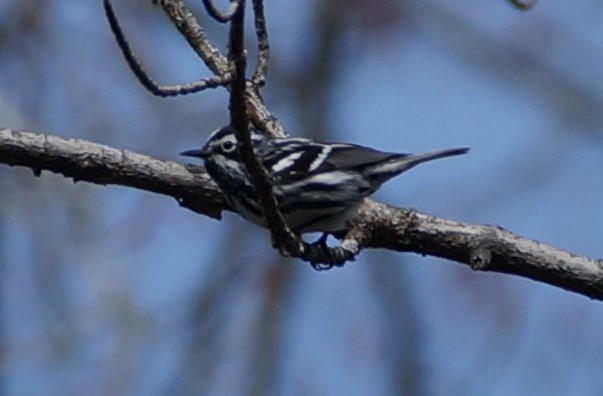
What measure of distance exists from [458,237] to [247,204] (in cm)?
67

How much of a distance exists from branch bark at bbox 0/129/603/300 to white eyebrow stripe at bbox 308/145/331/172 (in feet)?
0.87

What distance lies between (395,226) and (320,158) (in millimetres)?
453

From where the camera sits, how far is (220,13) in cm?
268

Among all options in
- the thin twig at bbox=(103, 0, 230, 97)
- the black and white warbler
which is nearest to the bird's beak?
the black and white warbler

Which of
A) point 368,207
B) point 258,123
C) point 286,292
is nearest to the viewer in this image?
point 368,207

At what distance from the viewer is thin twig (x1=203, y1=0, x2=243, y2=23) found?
8.19 ft

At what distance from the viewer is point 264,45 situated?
371 cm

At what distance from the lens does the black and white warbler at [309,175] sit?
154 inches

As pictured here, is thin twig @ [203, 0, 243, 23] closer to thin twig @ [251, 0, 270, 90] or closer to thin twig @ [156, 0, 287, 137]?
thin twig @ [251, 0, 270, 90]

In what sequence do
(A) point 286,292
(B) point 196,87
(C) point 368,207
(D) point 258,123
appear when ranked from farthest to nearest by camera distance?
1. (A) point 286,292
2. (D) point 258,123
3. (C) point 368,207
4. (B) point 196,87

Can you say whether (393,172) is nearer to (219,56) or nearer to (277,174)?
(277,174)

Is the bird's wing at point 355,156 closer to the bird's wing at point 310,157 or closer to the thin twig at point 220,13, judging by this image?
the bird's wing at point 310,157

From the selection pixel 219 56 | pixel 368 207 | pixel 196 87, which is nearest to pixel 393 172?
pixel 368 207

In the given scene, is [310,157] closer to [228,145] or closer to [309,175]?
[309,175]
